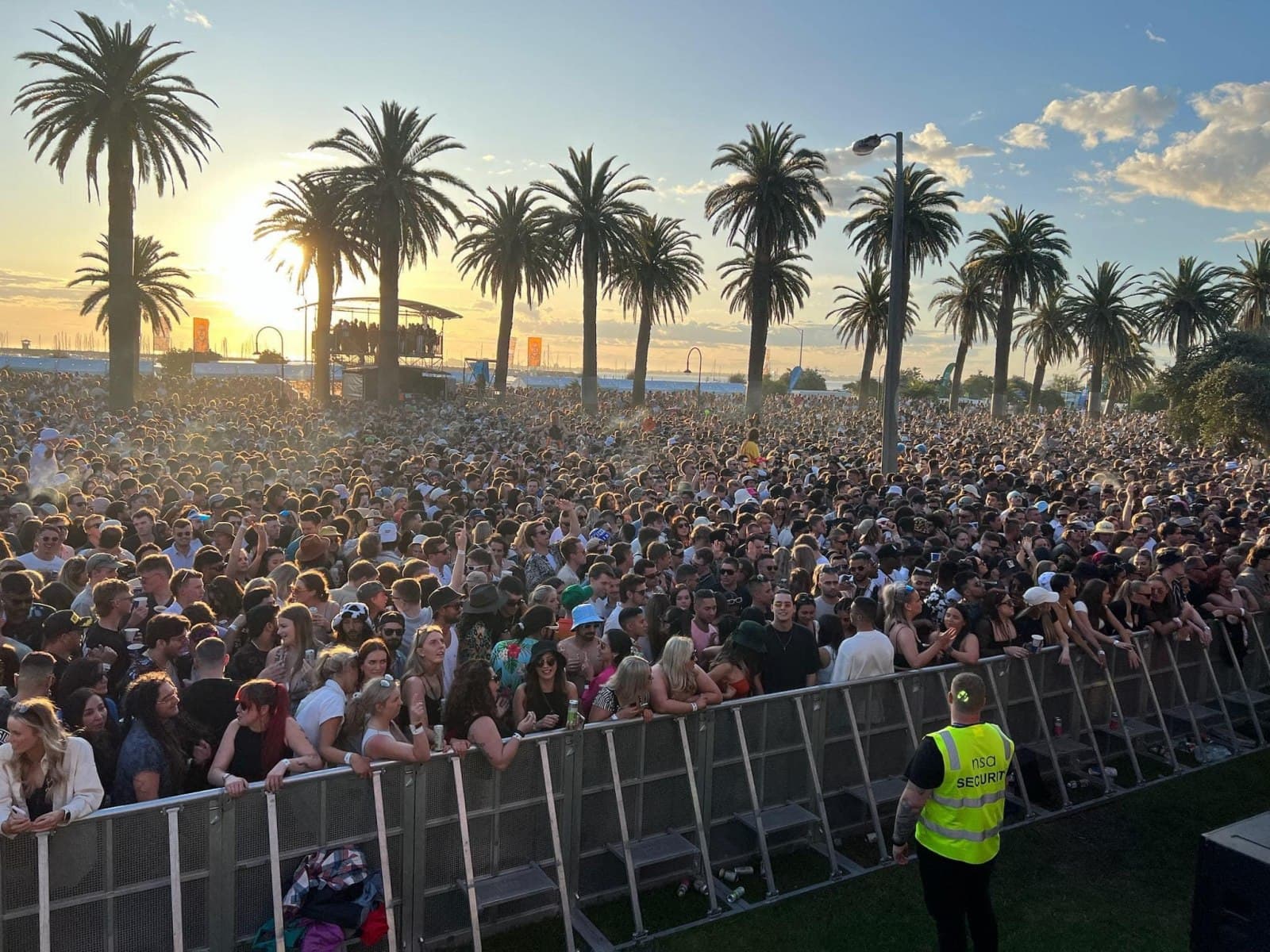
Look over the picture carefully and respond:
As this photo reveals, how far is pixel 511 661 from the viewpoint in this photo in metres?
5.88

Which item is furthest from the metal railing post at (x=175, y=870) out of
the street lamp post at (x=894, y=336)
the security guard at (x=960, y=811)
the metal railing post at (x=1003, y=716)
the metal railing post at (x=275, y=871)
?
the street lamp post at (x=894, y=336)

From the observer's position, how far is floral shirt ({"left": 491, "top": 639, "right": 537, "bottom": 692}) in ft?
19.0

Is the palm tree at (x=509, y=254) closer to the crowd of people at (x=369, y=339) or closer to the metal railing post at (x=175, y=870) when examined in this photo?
the crowd of people at (x=369, y=339)

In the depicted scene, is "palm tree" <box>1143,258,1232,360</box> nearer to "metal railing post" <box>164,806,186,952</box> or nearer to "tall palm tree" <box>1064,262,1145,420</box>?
"tall palm tree" <box>1064,262,1145,420</box>

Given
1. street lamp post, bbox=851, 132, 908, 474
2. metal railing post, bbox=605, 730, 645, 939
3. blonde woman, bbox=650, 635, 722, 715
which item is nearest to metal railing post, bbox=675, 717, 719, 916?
blonde woman, bbox=650, 635, 722, 715

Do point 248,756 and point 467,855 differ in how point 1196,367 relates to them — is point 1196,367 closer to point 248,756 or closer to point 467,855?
point 467,855

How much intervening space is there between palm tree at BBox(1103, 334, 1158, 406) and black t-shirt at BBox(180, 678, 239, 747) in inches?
2210

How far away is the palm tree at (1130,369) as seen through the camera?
5237 cm

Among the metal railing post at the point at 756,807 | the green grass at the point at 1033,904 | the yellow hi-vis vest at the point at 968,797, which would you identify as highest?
the yellow hi-vis vest at the point at 968,797

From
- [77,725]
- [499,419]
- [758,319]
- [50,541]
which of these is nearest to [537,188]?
[758,319]

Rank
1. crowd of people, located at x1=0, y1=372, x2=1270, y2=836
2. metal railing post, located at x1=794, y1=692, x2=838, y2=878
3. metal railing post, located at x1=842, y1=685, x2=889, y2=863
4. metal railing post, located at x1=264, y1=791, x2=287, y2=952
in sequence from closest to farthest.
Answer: metal railing post, located at x1=264, y1=791, x2=287, y2=952 < crowd of people, located at x1=0, y1=372, x2=1270, y2=836 < metal railing post, located at x1=794, y1=692, x2=838, y2=878 < metal railing post, located at x1=842, y1=685, x2=889, y2=863

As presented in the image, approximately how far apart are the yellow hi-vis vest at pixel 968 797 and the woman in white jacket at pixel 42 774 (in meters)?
4.20

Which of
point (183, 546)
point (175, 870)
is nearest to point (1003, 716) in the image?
point (175, 870)

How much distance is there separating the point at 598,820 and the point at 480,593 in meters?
1.87
